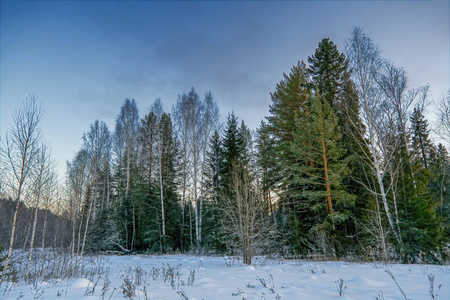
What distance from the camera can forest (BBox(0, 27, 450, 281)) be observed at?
30.7 ft

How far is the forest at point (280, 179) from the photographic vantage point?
369 inches

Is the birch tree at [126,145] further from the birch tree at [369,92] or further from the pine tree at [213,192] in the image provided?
the birch tree at [369,92]

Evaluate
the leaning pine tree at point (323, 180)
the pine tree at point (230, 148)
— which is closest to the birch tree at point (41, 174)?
the pine tree at point (230, 148)

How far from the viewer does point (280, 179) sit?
1552cm

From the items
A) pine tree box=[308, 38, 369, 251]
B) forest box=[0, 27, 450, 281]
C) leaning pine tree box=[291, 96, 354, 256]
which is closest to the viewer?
forest box=[0, 27, 450, 281]

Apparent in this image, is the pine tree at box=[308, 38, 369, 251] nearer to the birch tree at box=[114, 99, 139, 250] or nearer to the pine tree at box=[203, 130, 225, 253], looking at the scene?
the pine tree at box=[203, 130, 225, 253]

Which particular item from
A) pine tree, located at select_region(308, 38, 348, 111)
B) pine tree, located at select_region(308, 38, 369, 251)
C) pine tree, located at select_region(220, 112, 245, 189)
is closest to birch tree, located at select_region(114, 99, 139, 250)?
pine tree, located at select_region(220, 112, 245, 189)

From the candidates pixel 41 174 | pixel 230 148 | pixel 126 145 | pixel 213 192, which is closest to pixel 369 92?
pixel 230 148

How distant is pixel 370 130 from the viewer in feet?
37.3

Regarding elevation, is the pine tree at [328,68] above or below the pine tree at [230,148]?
above

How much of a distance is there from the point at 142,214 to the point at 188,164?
19.7ft

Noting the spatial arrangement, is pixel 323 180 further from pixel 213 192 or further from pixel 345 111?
pixel 213 192

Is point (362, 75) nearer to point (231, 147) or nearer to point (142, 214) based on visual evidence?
point (231, 147)

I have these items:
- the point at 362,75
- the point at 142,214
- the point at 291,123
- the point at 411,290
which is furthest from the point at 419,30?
the point at 142,214
